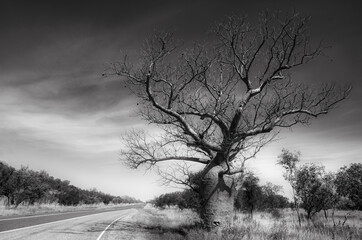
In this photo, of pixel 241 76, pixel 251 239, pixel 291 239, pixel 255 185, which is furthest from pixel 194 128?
pixel 255 185

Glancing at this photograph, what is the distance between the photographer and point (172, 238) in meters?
8.75

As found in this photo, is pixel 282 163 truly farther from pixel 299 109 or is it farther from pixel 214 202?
pixel 214 202

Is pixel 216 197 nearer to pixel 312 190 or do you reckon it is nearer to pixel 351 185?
pixel 312 190

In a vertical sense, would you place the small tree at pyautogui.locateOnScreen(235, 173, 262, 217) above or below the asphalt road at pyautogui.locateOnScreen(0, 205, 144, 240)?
above

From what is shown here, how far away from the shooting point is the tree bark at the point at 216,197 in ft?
27.5

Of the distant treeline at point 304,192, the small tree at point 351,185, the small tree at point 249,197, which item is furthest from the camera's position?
the small tree at point 249,197

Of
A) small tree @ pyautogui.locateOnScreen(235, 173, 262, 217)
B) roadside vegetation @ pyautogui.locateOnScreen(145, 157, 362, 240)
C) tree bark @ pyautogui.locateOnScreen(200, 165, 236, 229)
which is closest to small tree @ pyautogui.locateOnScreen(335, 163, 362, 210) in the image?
roadside vegetation @ pyautogui.locateOnScreen(145, 157, 362, 240)

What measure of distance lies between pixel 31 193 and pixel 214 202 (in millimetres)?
34643

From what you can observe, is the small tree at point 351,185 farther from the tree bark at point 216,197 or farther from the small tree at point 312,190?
the tree bark at point 216,197

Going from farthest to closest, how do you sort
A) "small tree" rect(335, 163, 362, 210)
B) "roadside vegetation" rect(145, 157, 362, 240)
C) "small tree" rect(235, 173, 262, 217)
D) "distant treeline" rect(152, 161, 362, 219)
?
"small tree" rect(235, 173, 262, 217) < "small tree" rect(335, 163, 362, 210) < "distant treeline" rect(152, 161, 362, 219) < "roadside vegetation" rect(145, 157, 362, 240)

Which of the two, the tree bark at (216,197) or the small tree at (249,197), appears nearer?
the tree bark at (216,197)

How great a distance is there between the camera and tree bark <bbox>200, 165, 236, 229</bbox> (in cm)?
839

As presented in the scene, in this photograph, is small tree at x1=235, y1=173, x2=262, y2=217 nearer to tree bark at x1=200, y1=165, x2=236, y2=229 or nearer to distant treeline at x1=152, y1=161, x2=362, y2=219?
distant treeline at x1=152, y1=161, x2=362, y2=219

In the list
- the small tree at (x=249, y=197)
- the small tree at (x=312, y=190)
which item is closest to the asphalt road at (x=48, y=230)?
the small tree at (x=312, y=190)
